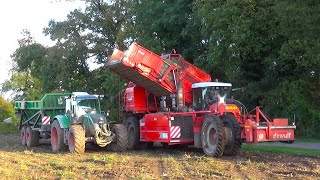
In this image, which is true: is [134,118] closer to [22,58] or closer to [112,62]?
[112,62]

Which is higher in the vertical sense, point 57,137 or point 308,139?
point 57,137

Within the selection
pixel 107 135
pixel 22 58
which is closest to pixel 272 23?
pixel 107 135

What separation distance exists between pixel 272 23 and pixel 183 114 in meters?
8.57

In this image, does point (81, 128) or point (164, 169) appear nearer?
point (164, 169)

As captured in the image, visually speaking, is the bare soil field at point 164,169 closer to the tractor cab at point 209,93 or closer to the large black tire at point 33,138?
the tractor cab at point 209,93

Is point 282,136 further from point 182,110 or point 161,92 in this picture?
point 161,92

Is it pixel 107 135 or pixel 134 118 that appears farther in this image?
pixel 134 118

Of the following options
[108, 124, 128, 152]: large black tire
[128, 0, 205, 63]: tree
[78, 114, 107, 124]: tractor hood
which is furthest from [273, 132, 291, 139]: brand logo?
[128, 0, 205, 63]: tree

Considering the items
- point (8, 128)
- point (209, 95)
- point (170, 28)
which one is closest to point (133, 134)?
point (209, 95)

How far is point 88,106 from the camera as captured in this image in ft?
73.5

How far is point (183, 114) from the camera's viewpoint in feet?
64.4

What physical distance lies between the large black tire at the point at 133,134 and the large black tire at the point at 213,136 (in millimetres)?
5308

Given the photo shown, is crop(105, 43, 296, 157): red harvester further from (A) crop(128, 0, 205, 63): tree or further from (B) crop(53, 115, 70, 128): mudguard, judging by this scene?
(A) crop(128, 0, 205, 63): tree

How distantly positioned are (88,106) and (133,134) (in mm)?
2561
